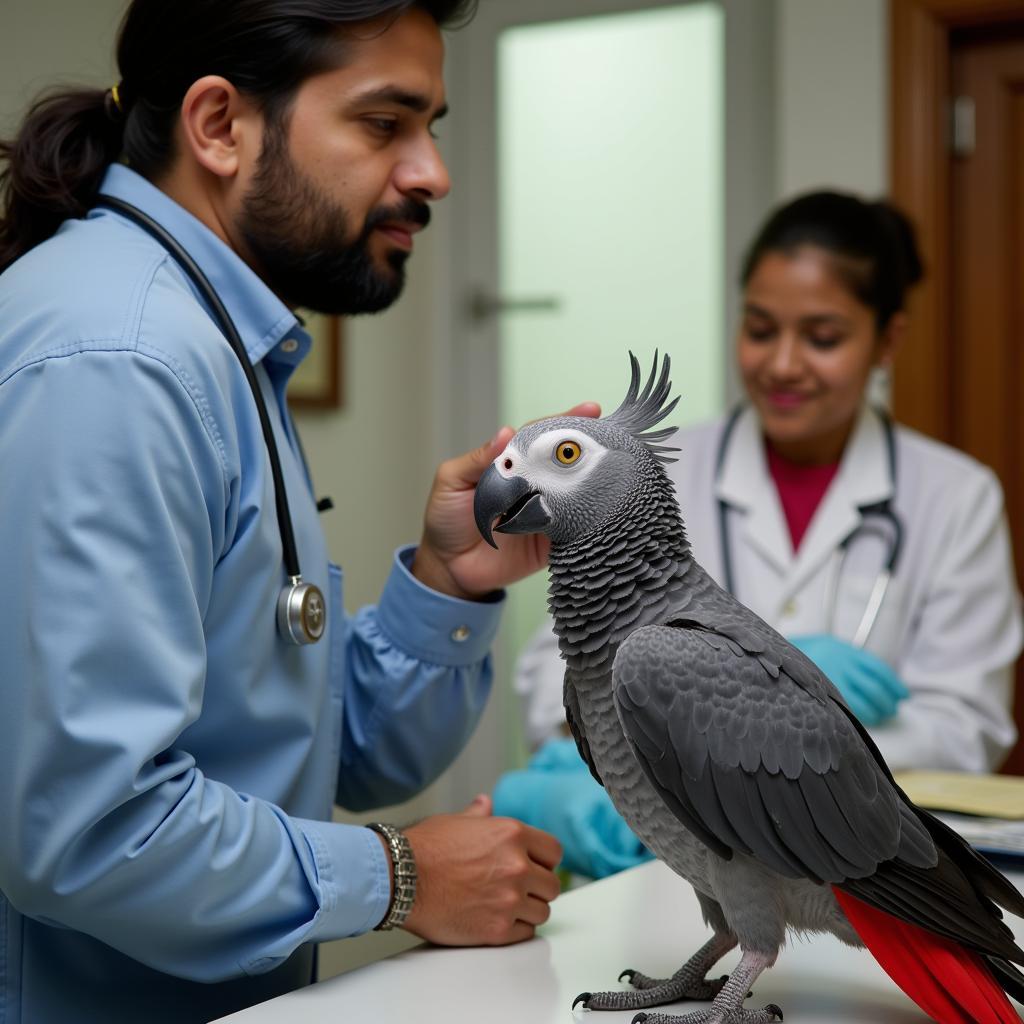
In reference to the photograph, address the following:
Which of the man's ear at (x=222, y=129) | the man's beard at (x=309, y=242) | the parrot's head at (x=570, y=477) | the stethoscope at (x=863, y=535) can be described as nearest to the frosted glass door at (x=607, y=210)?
the stethoscope at (x=863, y=535)

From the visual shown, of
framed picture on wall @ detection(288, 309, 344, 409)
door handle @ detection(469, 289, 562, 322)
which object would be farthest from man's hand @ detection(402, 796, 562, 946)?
door handle @ detection(469, 289, 562, 322)

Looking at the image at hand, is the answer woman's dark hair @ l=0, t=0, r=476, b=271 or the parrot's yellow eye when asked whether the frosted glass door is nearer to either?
woman's dark hair @ l=0, t=0, r=476, b=271

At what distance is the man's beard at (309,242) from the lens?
1.02 metres

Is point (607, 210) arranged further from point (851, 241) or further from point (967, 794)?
point (967, 794)

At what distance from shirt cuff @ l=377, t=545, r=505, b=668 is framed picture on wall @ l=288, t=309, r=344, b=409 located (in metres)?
1.35

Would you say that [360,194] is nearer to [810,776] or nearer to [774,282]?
[810,776]

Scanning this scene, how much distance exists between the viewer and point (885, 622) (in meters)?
1.79

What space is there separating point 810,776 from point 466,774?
7.31 ft

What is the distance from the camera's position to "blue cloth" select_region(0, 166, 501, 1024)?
74 centimetres

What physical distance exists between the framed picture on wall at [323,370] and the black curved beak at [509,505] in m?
1.73

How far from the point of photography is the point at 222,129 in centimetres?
102

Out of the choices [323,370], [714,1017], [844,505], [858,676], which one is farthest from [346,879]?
[323,370]

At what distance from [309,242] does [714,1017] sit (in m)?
0.70

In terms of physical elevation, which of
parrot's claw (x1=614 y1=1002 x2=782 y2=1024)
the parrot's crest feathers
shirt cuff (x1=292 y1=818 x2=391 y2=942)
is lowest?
parrot's claw (x1=614 y1=1002 x2=782 y2=1024)
